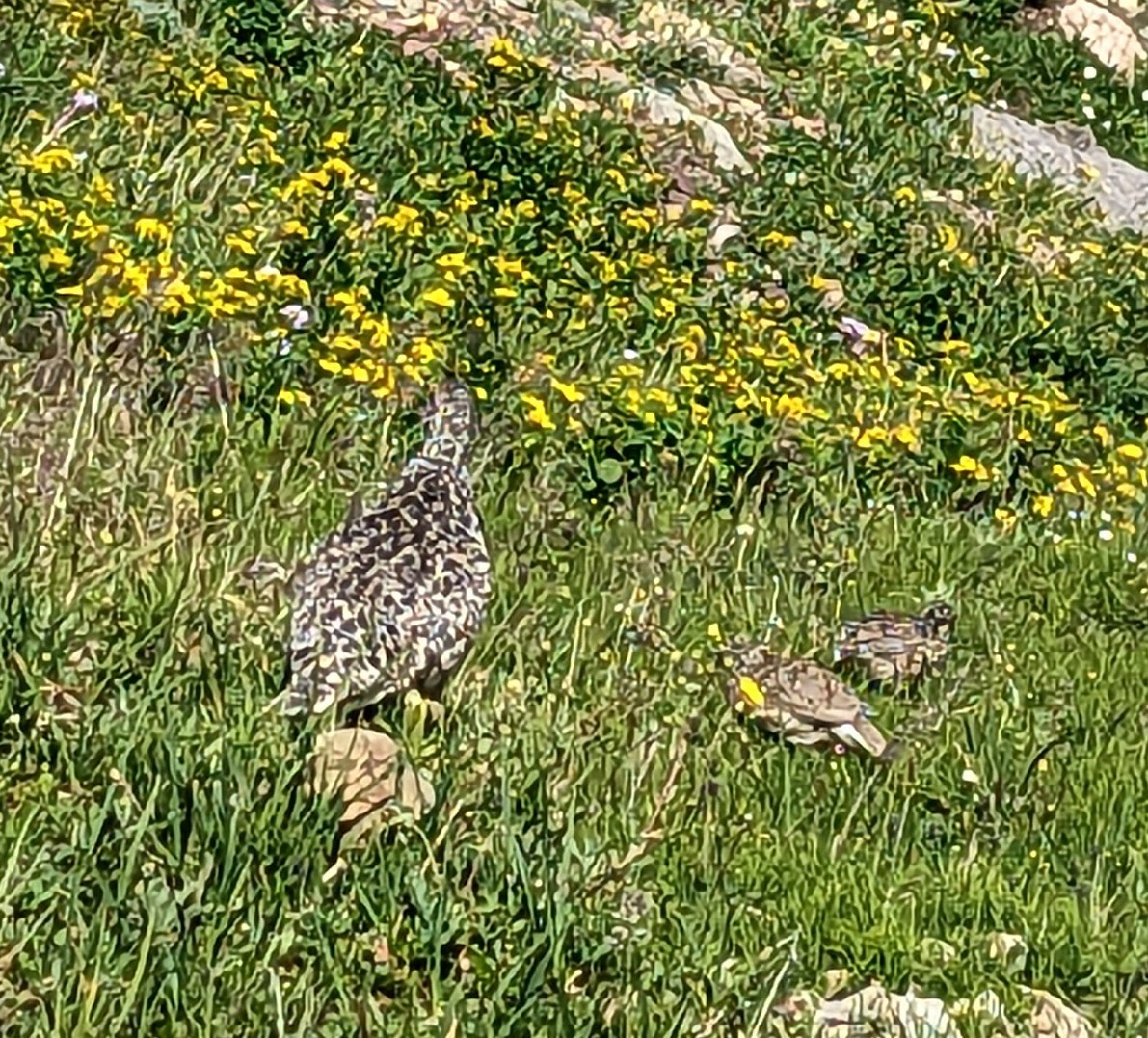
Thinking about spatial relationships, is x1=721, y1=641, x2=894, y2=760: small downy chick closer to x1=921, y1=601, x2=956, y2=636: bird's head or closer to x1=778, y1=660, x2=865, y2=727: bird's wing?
x1=778, y1=660, x2=865, y2=727: bird's wing

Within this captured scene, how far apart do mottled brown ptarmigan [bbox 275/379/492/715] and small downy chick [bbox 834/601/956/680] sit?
123 cm

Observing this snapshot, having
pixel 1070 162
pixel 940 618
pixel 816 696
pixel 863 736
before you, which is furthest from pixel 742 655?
pixel 1070 162

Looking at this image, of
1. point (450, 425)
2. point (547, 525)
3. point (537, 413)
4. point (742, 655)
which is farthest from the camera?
point (537, 413)

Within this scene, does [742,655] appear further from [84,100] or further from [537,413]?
[84,100]

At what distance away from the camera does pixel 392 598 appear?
5.09m

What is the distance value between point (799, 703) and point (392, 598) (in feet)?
4.30

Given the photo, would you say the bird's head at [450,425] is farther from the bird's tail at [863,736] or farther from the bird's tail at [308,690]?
the bird's tail at [308,690]

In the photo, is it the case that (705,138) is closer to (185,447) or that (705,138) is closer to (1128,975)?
(185,447)

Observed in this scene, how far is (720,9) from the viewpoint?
42.8 ft

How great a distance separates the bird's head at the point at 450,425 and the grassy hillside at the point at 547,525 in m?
0.20

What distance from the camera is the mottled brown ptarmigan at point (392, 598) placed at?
4734 mm

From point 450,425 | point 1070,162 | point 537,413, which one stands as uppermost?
point 450,425

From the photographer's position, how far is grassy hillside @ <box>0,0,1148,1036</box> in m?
4.07

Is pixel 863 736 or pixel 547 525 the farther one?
pixel 547 525
